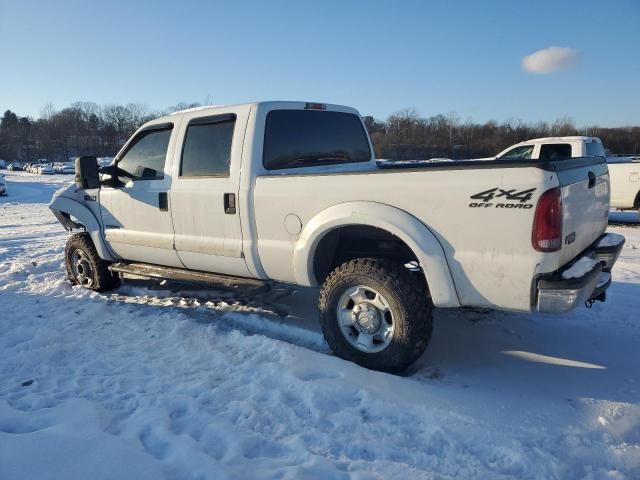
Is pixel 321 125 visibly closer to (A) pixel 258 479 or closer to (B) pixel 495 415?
(B) pixel 495 415

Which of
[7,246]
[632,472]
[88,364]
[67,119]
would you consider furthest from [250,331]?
[67,119]

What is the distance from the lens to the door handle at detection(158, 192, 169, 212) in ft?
14.7

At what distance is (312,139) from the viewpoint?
14.4ft

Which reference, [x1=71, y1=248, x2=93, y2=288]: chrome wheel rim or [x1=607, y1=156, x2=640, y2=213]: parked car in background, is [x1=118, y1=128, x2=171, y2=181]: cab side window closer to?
[x1=71, y1=248, x2=93, y2=288]: chrome wheel rim

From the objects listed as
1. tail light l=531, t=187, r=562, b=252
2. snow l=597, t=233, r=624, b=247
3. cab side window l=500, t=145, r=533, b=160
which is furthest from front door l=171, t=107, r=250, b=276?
cab side window l=500, t=145, r=533, b=160

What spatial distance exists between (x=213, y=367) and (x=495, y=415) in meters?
1.92

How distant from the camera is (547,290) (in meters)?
2.74

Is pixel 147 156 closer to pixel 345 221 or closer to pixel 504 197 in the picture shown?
pixel 345 221

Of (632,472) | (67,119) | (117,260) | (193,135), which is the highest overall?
(67,119)

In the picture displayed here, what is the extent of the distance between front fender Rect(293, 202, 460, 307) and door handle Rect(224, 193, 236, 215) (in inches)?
32.8

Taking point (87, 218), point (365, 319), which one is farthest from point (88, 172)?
point (365, 319)

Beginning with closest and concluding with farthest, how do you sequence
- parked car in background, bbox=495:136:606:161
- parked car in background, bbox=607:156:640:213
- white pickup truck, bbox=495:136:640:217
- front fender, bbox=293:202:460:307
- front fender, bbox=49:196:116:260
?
front fender, bbox=293:202:460:307, front fender, bbox=49:196:116:260, parked car in background, bbox=495:136:606:161, white pickup truck, bbox=495:136:640:217, parked car in background, bbox=607:156:640:213

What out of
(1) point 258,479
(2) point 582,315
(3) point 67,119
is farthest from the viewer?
(3) point 67,119

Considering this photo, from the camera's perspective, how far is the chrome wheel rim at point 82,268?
18.1ft
